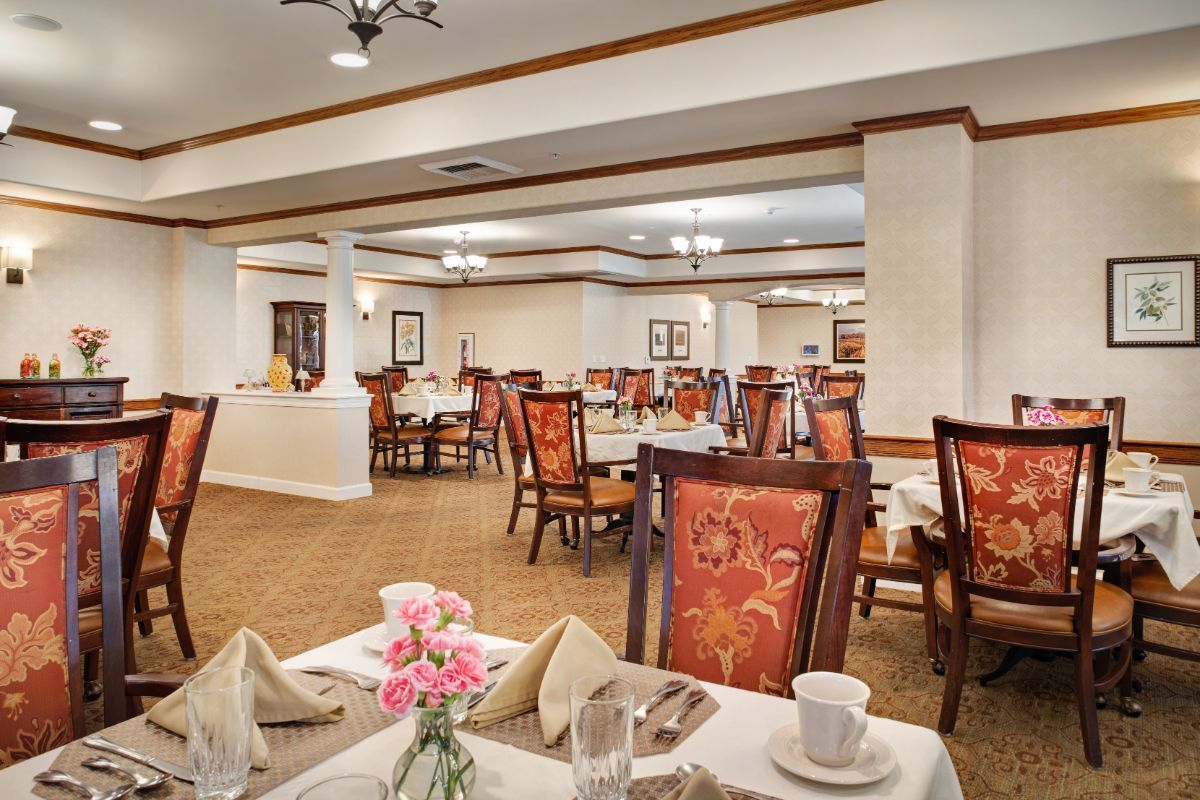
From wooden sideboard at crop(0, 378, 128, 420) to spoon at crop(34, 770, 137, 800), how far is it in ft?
20.3

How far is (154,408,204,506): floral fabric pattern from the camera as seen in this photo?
3.32 m

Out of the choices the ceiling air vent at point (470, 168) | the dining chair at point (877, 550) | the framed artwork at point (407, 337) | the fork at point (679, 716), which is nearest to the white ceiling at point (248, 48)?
the ceiling air vent at point (470, 168)

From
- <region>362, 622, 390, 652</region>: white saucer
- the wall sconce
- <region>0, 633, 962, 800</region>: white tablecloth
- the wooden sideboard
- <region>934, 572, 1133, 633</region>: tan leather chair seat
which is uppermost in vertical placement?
the wall sconce

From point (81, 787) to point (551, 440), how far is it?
147 inches

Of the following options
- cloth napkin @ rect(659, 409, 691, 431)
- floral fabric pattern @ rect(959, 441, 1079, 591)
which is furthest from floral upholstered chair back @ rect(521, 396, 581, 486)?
floral fabric pattern @ rect(959, 441, 1079, 591)

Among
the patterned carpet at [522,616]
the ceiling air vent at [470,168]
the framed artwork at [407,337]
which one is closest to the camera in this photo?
the patterned carpet at [522,616]

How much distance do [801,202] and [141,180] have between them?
20.8 ft

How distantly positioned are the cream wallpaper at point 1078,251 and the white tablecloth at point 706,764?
169 inches

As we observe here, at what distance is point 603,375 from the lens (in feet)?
36.4

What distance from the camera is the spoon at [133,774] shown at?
94cm

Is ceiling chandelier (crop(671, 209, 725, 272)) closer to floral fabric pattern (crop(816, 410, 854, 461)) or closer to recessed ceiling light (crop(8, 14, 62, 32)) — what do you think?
floral fabric pattern (crop(816, 410, 854, 461))

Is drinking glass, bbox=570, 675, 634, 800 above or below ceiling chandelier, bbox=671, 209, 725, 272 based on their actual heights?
below

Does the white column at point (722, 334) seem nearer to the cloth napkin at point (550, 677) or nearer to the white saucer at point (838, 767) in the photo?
the cloth napkin at point (550, 677)

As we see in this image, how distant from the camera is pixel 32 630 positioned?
1326mm
